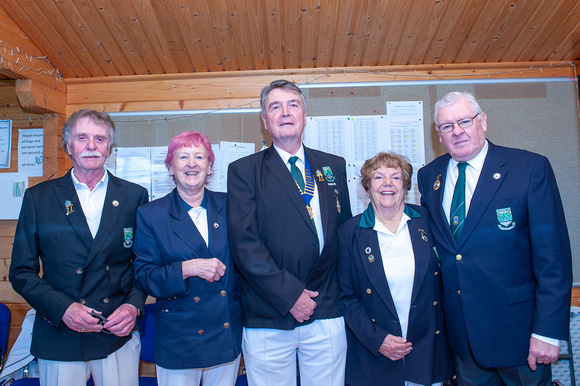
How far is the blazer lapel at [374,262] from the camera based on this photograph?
191 cm

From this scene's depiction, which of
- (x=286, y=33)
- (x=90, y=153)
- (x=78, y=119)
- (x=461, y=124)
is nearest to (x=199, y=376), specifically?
(x=90, y=153)

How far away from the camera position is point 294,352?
1.96 meters

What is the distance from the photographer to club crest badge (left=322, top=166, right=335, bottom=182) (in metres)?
2.13

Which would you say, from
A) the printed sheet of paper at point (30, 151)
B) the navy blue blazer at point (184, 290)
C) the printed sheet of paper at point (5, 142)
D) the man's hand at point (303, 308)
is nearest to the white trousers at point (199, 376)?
the navy blue blazer at point (184, 290)

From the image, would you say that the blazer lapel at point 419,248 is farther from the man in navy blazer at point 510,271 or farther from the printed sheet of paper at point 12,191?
the printed sheet of paper at point 12,191

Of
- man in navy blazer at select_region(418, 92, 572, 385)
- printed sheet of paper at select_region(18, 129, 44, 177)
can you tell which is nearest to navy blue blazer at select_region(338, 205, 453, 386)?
man in navy blazer at select_region(418, 92, 572, 385)

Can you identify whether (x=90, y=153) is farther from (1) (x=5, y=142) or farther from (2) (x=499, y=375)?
(2) (x=499, y=375)

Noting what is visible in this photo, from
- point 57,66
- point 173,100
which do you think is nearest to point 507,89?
point 173,100

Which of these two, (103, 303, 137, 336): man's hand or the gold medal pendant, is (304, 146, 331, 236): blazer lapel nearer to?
the gold medal pendant

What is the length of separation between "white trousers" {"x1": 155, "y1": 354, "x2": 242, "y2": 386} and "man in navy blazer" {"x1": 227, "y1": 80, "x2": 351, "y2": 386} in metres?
0.11

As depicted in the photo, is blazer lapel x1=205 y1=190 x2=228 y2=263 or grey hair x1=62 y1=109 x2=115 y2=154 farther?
grey hair x1=62 y1=109 x2=115 y2=154

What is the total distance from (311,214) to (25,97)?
2.64 meters

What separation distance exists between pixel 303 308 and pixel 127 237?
1.10m

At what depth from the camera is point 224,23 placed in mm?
2797
